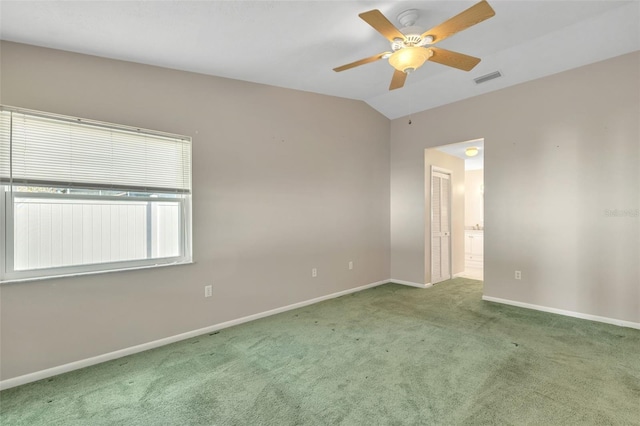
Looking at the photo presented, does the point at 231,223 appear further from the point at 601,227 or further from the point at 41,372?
the point at 601,227

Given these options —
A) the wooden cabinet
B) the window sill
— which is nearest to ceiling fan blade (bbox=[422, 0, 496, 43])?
the window sill

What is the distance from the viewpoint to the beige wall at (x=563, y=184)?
320cm

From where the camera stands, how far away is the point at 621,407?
1.87 meters

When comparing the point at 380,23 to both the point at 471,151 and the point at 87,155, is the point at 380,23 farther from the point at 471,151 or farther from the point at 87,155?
the point at 471,151

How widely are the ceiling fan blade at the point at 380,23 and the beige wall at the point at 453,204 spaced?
3.08m

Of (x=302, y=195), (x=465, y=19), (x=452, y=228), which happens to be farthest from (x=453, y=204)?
(x=465, y=19)

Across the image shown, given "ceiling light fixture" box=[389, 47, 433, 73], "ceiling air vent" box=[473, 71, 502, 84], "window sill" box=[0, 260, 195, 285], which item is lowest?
"window sill" box=[0, 260, 195, 285]

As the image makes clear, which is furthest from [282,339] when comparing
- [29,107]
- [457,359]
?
[29,107]

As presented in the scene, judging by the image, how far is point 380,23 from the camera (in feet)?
6.29

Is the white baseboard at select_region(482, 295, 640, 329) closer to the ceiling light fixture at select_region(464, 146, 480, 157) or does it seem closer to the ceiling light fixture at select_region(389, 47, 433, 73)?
the ceiling light fixture at select_region(464, 146, 480, 157)

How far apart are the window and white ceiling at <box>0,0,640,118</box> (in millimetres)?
695

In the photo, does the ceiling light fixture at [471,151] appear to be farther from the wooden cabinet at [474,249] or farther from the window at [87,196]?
the window at [87,196]

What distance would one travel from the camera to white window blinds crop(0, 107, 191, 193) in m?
2.22

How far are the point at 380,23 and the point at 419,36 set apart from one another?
15.0 inches
